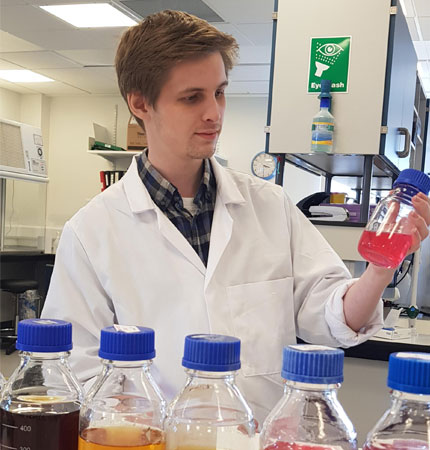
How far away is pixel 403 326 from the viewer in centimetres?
272

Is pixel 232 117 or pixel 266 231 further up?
pixel 232 117

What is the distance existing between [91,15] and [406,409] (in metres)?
5.46

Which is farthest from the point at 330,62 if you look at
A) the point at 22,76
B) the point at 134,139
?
the point at 22,76

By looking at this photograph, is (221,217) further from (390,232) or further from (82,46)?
(82,46)

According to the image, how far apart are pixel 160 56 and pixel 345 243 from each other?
163cm

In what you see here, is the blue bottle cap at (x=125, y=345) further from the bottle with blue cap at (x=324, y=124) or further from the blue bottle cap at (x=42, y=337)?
the bottle with blue cap at (x=324, y=124)

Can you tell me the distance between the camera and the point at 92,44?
6.35 meters

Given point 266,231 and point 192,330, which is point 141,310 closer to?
point 192,330

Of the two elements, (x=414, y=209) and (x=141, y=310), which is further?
(x=141, y=310)

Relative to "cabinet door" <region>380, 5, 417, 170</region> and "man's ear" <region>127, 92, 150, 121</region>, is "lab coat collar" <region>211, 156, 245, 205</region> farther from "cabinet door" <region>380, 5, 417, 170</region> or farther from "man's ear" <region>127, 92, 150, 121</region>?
"cabinet door" <region>380, 5, 417, 170</region>

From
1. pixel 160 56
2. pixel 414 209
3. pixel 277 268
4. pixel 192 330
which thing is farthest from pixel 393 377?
pixel 160 56

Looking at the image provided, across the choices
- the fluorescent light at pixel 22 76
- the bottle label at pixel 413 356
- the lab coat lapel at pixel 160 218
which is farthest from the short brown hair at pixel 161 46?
the fluorescent light at pixel 22 76

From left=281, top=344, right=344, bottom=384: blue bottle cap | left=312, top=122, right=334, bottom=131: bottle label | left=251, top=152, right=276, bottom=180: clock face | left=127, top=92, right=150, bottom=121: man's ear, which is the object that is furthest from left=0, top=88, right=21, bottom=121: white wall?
left=281, top=344, right=344, bottom=384: blue bottle cap

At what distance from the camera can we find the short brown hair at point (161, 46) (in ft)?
4.56
